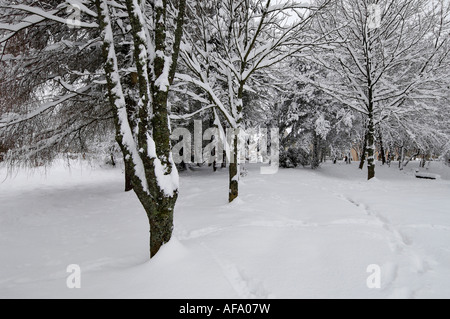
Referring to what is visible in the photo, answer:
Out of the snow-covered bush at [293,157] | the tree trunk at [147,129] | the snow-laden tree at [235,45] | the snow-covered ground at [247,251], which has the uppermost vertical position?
the snow-laden tree at [235,45]

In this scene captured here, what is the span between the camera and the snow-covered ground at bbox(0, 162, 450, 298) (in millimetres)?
2553

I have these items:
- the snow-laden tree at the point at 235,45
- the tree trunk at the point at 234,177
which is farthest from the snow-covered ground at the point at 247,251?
the snow-laden tree at the point at 235,45

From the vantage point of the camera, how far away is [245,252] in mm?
3375

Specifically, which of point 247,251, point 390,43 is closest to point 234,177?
A: point 247,251

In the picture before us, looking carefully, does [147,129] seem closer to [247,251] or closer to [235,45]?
[247,251]

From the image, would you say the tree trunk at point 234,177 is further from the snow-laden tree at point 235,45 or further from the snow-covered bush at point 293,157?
the snow-covered bush at point 293,157

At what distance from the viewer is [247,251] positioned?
134 inches

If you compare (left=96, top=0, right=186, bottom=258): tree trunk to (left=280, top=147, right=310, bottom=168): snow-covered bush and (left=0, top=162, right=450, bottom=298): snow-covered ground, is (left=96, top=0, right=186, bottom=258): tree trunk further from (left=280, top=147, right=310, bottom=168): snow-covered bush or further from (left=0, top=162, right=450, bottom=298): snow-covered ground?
(left=280, top=147, right=310, bottom=168): snow-covered bush

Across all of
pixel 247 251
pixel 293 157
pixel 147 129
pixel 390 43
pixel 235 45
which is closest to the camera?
pixel 147 129

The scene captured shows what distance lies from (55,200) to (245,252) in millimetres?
8510

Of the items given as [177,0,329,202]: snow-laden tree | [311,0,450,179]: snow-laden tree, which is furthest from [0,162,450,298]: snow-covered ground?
[311,0,450,179]: snow-laden tree

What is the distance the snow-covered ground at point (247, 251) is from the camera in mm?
2553
